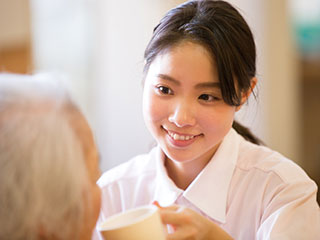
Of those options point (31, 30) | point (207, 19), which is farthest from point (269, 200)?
point (31, 30)

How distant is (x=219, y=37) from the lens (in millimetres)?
1104

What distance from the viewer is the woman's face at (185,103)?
109 centimetres

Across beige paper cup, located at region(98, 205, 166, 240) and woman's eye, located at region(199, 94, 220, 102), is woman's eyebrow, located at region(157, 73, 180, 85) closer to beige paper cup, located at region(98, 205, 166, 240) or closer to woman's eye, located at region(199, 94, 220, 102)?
woman's eye, located at region(199, 94, 220, 102)

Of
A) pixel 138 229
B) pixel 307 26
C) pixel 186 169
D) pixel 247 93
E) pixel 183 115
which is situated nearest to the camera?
pixel 138 229

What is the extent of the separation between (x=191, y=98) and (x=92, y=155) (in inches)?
13.5

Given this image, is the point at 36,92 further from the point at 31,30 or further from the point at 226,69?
the point at 31,30

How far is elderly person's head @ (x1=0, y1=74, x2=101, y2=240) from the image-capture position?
0.70 metres

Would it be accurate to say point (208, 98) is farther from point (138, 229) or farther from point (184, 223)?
point (138, 229)

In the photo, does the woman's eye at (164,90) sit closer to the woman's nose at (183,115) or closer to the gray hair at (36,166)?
the woman's nose at (183,115)

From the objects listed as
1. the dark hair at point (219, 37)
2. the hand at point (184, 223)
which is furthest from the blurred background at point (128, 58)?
the hand at point (184, 223)

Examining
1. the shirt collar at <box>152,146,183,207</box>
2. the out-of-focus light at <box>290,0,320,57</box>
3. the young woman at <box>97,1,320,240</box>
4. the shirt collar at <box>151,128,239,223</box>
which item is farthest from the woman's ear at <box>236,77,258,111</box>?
the out-of-focus light at <box>290,0,320,57</box>

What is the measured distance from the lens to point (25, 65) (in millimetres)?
3432

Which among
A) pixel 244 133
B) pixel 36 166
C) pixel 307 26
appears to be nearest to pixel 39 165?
pixel 36 166

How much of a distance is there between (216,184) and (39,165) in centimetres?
64
